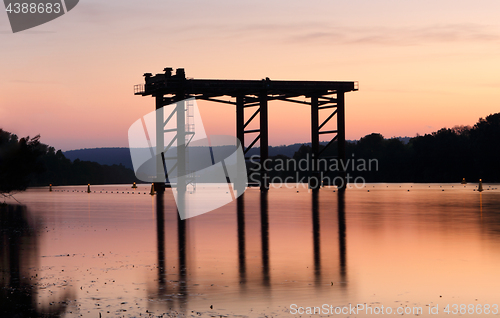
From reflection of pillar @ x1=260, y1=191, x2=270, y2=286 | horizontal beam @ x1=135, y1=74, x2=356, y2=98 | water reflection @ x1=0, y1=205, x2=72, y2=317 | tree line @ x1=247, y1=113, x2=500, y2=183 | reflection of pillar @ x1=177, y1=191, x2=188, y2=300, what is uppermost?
horizontal beam @ x1=135, y1=74, x2=356, y2=98

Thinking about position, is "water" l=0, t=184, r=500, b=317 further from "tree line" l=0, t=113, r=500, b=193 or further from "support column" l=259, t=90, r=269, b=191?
"tree line" l=0, t=113, r=500, b=193

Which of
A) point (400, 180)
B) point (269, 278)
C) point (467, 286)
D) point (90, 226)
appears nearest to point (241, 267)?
point (269, 278)

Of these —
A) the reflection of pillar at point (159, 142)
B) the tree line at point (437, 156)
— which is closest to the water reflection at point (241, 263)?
the reflection of pillar at point (159, 142)

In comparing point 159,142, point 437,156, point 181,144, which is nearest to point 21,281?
point 181,144

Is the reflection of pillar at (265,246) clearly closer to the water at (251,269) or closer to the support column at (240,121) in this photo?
the water at (251,269)

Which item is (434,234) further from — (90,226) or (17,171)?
(17,171)

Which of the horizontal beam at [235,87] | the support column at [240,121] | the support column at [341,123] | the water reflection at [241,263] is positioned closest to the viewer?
the water reflection at [241,263]

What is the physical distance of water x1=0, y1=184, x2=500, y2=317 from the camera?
9.56 m

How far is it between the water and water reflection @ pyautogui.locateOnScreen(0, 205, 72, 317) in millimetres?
30

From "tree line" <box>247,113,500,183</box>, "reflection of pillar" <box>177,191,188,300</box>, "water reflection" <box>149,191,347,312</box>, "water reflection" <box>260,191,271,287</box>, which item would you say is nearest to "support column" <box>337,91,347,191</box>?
"tree line" <box>247,113,500,183</box>

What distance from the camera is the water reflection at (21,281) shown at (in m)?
9.19

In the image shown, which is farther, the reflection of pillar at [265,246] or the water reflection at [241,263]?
the reflection of pillar at [265,246]

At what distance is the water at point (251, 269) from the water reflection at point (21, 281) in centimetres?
3

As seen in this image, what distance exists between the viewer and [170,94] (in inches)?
2803
